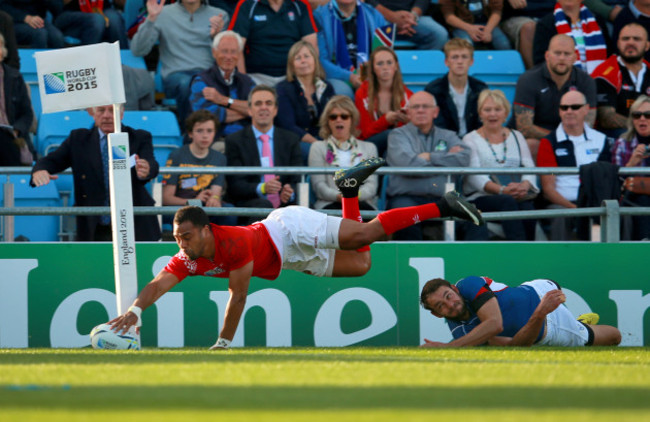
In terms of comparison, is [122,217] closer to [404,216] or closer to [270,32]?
[404,216]

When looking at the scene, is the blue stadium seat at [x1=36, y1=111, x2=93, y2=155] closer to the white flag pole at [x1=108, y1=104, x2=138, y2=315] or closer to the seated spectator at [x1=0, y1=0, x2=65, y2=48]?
the seated spectator at [x1=0, y1=0, x2=65, y2=48]

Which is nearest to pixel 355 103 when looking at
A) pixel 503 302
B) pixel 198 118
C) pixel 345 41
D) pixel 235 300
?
pixel 345 41

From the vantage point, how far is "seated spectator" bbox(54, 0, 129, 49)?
1293 cm

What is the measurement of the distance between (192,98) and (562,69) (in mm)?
4196

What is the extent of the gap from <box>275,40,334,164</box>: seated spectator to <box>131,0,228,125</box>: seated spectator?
127 centimetres

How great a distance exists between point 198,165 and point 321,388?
6.08 meters

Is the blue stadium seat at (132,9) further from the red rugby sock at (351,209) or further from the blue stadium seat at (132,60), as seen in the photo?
the red rugby sock at (351,209)

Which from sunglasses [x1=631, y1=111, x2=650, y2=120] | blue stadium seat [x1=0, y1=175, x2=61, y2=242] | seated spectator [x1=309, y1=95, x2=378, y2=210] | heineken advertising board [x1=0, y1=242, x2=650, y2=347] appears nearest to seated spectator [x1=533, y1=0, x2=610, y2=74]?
sunglasses [x1=631, y1=111, x2=650, y2=120]

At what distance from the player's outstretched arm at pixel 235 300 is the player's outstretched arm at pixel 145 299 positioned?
0.50 m

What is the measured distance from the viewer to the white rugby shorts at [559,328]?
9.37 m

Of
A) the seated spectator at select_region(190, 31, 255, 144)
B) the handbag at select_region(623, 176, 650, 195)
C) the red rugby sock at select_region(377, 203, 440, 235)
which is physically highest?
the seated spectator at select_region(190, 31, 255, 144)

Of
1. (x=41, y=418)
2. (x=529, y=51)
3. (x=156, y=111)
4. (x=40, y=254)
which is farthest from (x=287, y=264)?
(x=529, y=51)

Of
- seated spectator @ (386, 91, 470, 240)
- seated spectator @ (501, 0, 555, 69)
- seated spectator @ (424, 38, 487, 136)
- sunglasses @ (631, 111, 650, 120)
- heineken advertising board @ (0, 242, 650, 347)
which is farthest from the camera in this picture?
seated spectator @ (501, 0, 555, 69)

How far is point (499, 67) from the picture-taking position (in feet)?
45.2
